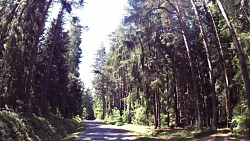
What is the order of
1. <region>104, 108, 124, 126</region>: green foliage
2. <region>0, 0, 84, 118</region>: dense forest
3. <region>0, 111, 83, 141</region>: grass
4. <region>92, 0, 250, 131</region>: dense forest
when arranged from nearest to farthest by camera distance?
<region>0, 111, 83, 141</region>: grass
<region>0, 0, 84, 118</region>: dense forest
<region>92, 0, 250, 131</region>: dense forest
<region>104, 108, 124, 126</region>: green foliage

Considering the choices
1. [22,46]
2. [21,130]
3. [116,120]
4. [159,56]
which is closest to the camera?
[21,130]

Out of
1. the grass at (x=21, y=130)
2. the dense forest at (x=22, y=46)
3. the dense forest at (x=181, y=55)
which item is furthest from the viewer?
the dense forest at (x=181, y=55)

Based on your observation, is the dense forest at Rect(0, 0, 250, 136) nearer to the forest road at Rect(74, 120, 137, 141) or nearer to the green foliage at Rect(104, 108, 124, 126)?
the forest road at Rect(74, 120, 137, 141)

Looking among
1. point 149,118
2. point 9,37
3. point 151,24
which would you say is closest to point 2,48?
point 9,37

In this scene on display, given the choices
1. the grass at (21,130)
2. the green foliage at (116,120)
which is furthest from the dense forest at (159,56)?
the green foliage at (116,120)

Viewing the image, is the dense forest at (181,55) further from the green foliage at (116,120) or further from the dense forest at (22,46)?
the green foliage at (116,120)

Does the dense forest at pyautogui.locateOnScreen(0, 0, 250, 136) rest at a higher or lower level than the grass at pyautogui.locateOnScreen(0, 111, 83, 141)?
higher

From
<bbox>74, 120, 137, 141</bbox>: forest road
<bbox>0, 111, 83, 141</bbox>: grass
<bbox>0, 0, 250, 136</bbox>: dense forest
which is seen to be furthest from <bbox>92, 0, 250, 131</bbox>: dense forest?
<bbox>0, 111, 83, 141</bbox>: grass

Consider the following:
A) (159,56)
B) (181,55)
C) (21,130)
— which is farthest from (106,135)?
(181,55)

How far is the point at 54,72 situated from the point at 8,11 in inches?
612

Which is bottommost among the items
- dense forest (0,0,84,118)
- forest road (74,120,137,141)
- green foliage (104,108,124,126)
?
forest road (74,120,137,141)

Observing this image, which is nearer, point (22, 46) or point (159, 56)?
point (22, 46)

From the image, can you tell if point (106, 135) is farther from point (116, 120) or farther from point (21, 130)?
point (116, 120)

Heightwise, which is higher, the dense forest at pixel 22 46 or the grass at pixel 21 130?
the dense forest at pixel 22 46
